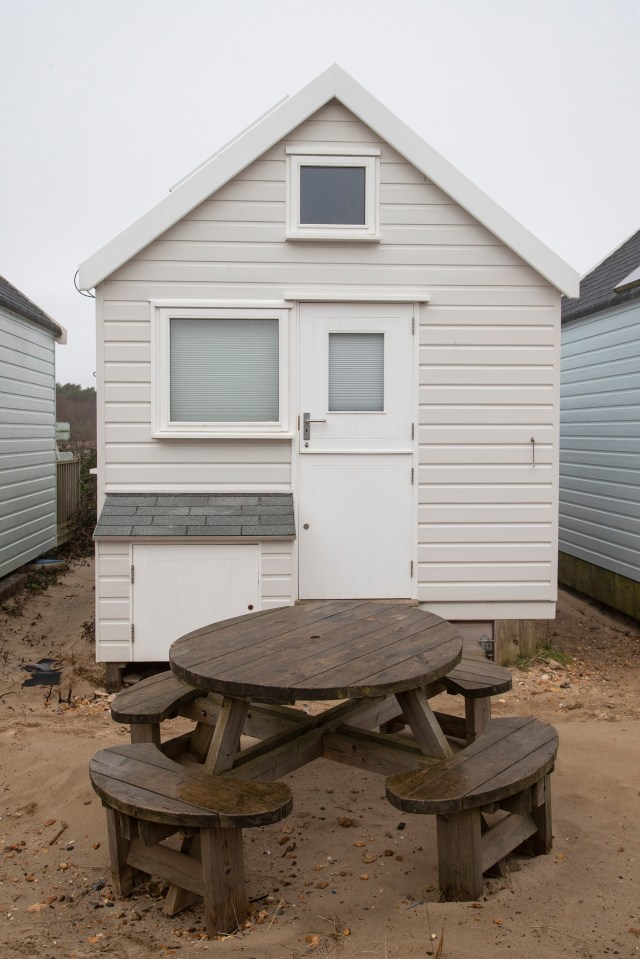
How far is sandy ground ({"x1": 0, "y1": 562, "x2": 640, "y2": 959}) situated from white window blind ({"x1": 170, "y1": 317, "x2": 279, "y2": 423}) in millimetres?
2582

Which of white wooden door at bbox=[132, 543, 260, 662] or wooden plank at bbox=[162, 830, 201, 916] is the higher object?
white wooden door at bbox=[132, 543, 260, 662]

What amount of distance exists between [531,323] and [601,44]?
10315mm

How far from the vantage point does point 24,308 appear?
430 inches

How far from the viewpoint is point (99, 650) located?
21.4 feet

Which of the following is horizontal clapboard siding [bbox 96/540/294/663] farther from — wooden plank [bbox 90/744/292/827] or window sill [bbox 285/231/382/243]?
wooden plank [bbox 90/744/292/827]

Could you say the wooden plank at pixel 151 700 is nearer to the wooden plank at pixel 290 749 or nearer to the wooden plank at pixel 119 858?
the wooden plank at pixel 290 749

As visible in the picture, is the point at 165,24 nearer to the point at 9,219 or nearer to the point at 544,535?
the point at 9,219

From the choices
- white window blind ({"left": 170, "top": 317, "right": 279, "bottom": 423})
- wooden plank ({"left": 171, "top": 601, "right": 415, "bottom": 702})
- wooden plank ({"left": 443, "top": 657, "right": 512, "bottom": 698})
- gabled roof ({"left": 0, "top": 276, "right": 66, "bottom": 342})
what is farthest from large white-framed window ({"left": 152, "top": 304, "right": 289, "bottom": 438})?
gabled roof ({"left": 0, "top": 276, "right": 66, "bottom": 342})

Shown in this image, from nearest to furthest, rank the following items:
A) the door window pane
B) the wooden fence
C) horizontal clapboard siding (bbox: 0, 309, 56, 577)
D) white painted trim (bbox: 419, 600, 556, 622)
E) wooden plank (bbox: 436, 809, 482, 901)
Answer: wooden plank (bbox: 436, 809, 482, 901)
the door window pane
white painted trim (bbox: 419, 600, 556, 622)
horizontal clapboard siding (bbox: 0, 309, 56, 577)
the wooden fence

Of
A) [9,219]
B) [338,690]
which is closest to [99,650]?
[338,690]

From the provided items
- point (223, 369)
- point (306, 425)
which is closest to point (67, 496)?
point (223, 369)

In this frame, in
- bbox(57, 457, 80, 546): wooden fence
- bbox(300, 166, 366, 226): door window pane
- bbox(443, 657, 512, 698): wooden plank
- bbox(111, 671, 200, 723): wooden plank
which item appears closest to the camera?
bbox(111, 671, 200, 723): wooden plank

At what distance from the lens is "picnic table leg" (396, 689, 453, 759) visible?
12.1 ft

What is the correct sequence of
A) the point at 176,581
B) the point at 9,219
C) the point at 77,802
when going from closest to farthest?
1. the point at 77,802
2. the point at 176,581
3. the point at 9,219
